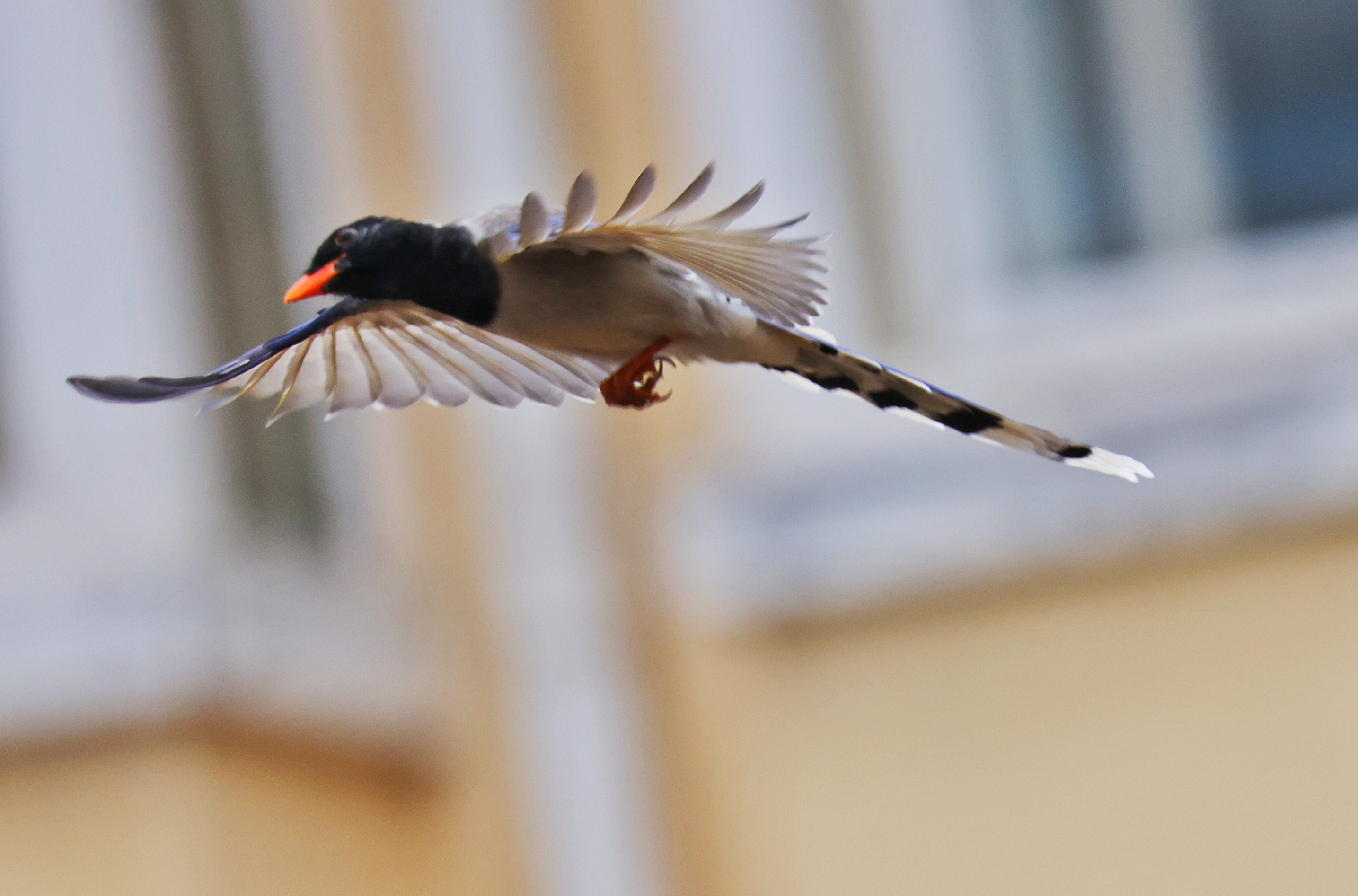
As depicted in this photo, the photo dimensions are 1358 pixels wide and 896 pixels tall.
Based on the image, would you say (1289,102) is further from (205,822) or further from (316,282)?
(316,282)

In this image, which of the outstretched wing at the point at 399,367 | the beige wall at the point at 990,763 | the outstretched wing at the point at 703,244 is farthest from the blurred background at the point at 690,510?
the outstretched wing at the point at 703,244

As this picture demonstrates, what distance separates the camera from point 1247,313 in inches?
71.0

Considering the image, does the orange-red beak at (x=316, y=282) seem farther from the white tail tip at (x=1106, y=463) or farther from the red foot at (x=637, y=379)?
the white tail tip at (x=1106, y=463)

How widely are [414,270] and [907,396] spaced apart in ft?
0.66

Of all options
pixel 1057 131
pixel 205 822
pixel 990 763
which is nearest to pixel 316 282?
pixel 205 822

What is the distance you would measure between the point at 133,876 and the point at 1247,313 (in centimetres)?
143

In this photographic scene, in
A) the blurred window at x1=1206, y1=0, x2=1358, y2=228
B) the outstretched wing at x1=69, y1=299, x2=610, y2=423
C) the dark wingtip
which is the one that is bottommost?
the dark wingtip

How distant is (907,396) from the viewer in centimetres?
56

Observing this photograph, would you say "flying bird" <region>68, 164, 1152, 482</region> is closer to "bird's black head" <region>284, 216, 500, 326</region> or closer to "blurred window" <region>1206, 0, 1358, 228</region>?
"bird's black head" <region>284, 216, 500, 326</region>

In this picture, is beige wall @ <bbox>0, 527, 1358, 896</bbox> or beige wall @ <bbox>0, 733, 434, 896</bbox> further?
beige wall @ <bbox>0, 527, 1358, 896</bbox>

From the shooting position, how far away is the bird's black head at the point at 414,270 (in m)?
0.46

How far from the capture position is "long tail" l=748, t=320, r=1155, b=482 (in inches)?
20.2

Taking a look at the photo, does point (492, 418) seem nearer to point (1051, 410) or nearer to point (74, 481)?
point (74, 481)

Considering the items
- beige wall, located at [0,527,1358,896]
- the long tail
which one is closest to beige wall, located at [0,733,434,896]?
beige wall, located at [0,527,1358,896]
